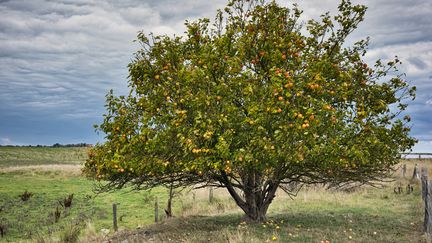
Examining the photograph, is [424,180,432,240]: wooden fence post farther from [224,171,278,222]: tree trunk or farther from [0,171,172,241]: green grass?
[0,171,172,241]: green grass

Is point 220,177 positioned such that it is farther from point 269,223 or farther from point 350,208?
point 350,208

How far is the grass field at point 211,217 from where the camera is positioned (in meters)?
14.5

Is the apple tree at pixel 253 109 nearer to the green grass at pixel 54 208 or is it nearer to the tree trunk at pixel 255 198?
the tree trunk at pixel 255 198

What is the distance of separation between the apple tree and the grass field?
2016 mm

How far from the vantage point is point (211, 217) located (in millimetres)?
19141

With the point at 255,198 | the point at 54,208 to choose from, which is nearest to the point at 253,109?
the point at 255,198

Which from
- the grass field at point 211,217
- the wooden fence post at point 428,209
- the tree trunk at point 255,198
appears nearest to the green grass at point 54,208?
the grass field at point 211,217

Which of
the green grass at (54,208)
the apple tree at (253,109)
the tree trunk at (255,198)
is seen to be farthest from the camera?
the green grass at (54,208)

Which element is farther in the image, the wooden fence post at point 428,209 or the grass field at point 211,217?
the wooden fence post at point 428,209

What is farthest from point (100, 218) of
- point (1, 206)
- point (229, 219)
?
point (229, 219)

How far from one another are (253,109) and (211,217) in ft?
29.3

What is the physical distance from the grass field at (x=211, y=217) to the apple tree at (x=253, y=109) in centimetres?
202

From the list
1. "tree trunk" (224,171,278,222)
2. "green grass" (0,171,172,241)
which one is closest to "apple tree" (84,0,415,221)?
"tree trunk" (224,171,278,222)

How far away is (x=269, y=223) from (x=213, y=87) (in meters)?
5.96
